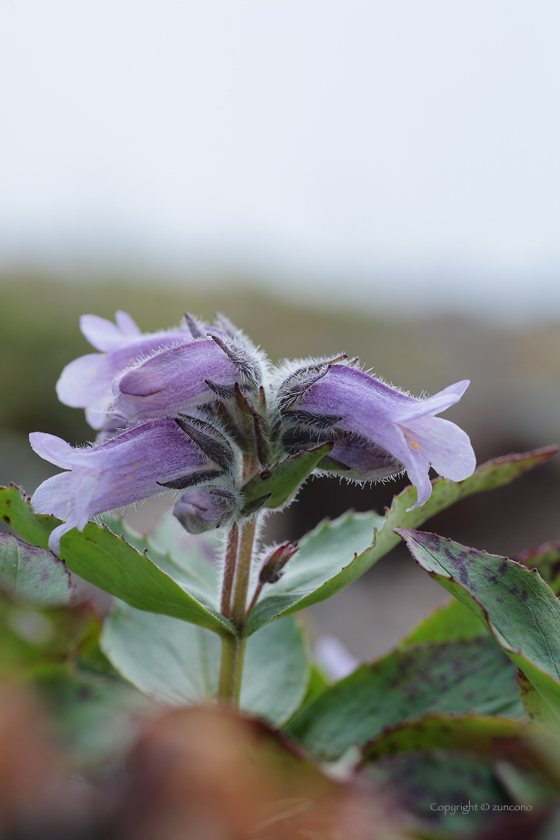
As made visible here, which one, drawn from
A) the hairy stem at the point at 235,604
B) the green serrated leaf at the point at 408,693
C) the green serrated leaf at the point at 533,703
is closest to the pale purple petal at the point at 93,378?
the hairy stem at the point at 235,604

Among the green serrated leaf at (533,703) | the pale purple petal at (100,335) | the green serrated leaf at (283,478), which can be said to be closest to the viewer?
the green serrated leaf at (533,703)

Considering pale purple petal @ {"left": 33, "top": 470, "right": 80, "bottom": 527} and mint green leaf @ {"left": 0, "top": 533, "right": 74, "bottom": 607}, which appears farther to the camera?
pale purple petal @ {"left": 33, "top": 470, "right": 80, "bottom": 527}

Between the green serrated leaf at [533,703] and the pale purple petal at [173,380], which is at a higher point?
the pale purple petal at [173,380]

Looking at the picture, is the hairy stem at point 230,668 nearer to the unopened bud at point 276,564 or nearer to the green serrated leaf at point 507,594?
the unopened bud at point 276,564

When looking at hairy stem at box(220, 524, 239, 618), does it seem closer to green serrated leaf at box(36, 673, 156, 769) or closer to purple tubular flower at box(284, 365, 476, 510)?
purple tubular flower at box(284, 365, 476, 510)

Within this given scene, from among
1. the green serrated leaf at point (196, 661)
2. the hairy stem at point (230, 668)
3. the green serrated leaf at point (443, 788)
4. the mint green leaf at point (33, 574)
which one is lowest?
the green serrated leaf at point (196, 661)

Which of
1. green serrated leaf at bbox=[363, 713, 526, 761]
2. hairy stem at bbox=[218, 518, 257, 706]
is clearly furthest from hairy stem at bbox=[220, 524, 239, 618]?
green serrated leaf at bbox=[363, 713, 526, 761]

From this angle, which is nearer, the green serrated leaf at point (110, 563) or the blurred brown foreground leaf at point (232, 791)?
the blurred brown foreground leaf at point (232, 791)
